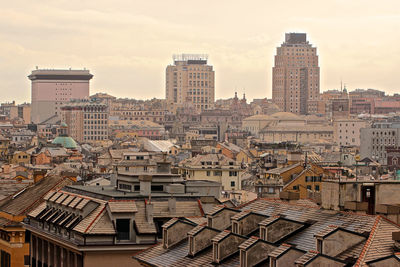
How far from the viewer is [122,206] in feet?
144

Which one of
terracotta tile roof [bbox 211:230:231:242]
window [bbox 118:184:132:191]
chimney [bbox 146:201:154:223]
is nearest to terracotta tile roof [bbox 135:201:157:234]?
chimney [bbox 146:201:154:223]

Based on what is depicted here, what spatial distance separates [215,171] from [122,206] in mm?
77238

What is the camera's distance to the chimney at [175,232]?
122 ft

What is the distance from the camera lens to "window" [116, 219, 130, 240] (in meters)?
43.3

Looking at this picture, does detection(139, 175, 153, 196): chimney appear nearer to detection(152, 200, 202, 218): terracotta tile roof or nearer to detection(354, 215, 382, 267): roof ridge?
detection(152, 200, 202, 218): terracotta tile roof

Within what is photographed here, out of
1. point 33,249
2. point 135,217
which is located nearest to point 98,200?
point 135,217

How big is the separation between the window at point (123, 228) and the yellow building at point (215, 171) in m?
72.9

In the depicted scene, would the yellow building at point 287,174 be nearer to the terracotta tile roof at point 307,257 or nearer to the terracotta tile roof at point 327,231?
the terracotta tile roof at point 327,231

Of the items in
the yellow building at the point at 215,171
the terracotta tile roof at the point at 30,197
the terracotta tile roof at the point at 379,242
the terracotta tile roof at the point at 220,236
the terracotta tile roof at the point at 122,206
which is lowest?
the yellow building at the point at 215,171

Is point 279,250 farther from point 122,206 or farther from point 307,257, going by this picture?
point 122,206

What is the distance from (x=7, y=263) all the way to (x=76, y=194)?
28.2 ft

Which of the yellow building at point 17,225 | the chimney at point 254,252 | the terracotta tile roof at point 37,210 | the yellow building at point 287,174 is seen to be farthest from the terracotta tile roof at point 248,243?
the yellow building at point 287,174

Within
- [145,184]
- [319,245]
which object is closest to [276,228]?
[319,245]

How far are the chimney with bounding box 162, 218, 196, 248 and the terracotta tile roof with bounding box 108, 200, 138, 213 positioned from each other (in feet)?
19.7
